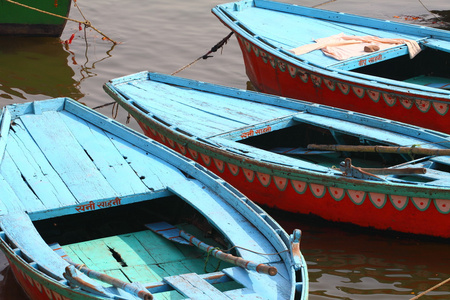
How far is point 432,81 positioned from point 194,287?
6.31 metres

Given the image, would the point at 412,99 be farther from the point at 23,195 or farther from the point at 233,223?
the point at 23,195

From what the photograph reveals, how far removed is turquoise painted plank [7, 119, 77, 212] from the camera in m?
5.91

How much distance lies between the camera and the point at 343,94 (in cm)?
887

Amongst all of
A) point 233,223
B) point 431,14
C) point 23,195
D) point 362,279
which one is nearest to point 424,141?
point 362,279

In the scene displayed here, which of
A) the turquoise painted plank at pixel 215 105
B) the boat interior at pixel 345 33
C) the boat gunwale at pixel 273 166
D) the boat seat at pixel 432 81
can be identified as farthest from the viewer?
the boat seat at pixel 432 81

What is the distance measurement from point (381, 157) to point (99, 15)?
8.40 meters

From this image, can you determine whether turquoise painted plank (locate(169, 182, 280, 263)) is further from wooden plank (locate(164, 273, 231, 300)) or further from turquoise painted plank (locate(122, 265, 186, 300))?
turquoise painted plank (locate(122, 265, 186, 300))

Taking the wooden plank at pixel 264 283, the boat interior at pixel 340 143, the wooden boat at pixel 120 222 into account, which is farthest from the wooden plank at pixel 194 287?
the boat interior at pixel 340 143

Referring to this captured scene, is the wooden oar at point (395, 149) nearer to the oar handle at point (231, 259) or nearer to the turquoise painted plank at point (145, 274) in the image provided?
the oar handle at point (231, 259)

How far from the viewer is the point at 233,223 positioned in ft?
18.2

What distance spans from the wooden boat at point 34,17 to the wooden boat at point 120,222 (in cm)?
540

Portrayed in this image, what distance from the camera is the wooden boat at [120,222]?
4.89 m

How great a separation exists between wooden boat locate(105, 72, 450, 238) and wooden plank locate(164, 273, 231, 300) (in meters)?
2.28

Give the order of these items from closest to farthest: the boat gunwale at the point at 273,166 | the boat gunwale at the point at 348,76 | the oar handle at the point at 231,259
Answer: the oar handle at the point at 231,259 → the boat gunwale at the point at 273,166 → the boat gunwale at the point at 348,76
